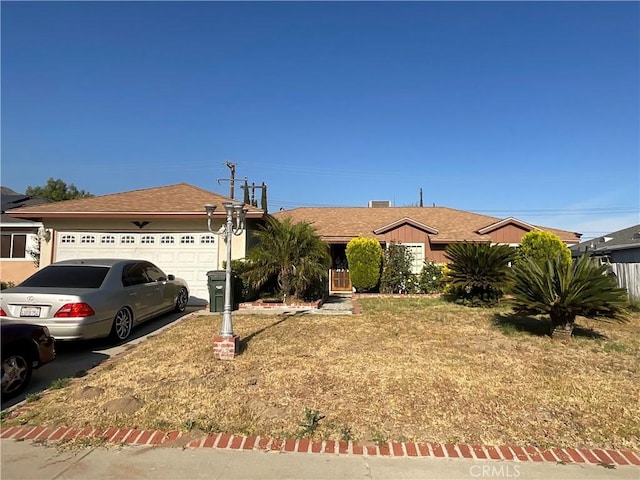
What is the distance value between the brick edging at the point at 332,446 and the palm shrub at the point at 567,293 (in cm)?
412

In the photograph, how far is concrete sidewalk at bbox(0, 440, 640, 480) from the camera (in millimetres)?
3248

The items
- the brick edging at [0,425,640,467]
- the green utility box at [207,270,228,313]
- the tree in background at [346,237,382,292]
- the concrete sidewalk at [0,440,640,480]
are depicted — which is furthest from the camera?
the tree in background at [346,237,382,292]

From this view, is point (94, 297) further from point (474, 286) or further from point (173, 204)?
point (474, 286)

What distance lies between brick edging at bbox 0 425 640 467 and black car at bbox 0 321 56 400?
1034mm

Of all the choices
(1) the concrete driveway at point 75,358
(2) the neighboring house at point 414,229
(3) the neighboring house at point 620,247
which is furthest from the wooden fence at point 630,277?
(1) the concrete driveway at point 75,358

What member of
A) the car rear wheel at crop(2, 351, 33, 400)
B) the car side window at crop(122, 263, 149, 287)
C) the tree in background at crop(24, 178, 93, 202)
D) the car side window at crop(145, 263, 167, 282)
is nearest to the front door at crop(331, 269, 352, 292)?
the car side window at crop(145, 263, 167, 282)

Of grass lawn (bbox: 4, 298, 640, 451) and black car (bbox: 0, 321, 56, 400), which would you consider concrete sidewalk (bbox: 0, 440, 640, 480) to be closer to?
grass lawn (bbox: 4, 298, 640, 451)

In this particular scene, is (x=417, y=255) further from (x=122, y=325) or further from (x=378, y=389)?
(x=378, y=389)

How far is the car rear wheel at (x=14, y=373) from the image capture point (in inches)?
188

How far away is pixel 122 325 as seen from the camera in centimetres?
780

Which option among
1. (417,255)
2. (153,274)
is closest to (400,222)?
(417,255)

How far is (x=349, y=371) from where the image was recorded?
5.73m

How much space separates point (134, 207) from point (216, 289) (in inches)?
196

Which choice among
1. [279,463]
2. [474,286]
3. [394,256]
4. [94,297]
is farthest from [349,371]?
[394,256]
